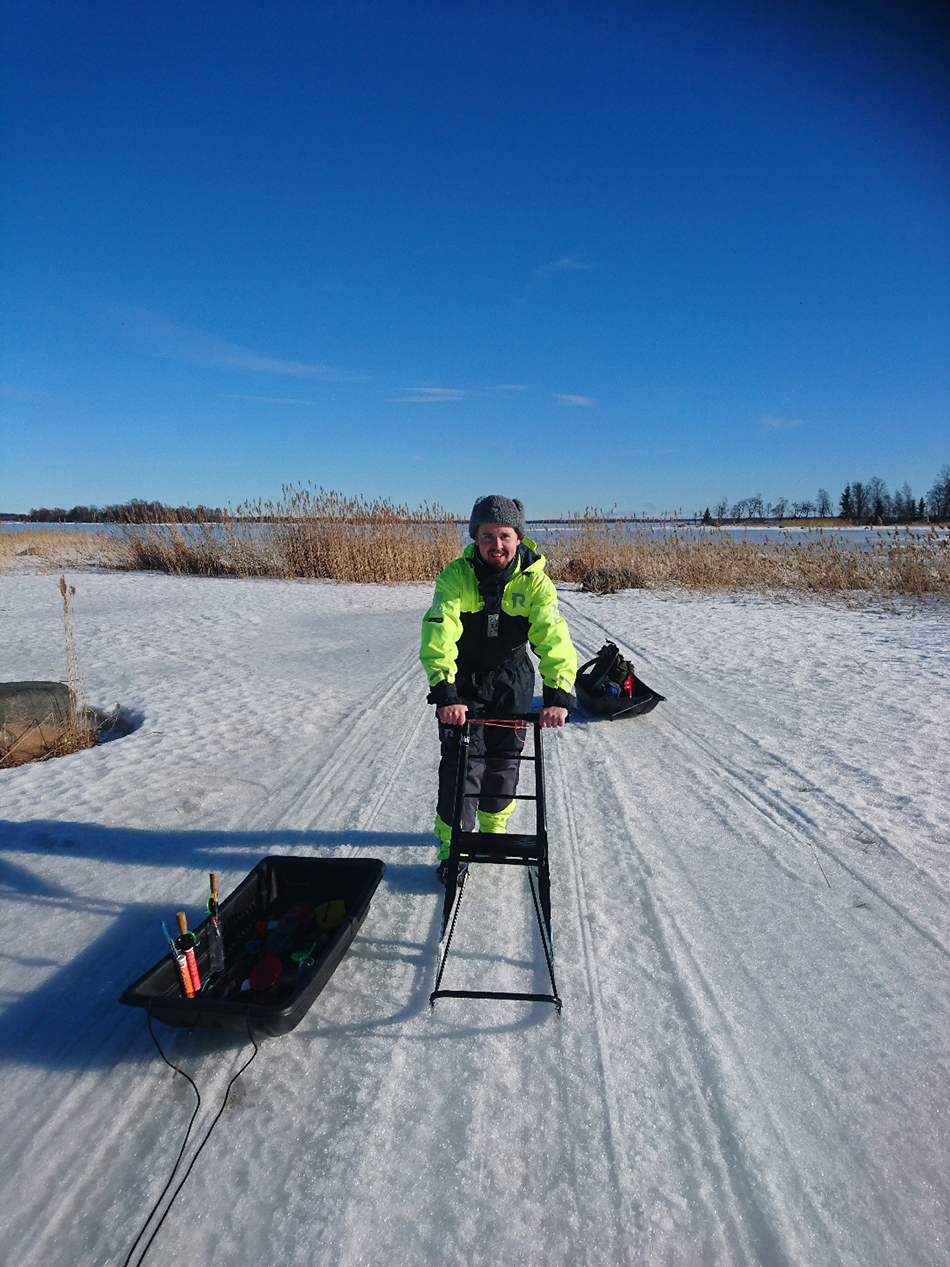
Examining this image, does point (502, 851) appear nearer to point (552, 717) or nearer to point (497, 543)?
point (552, 717)

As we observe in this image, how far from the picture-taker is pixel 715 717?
19.2 ft

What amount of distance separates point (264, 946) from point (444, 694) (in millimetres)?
1260

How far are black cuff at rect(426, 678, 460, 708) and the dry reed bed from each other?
42.9 ft

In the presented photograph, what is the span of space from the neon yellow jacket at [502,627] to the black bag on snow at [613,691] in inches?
113

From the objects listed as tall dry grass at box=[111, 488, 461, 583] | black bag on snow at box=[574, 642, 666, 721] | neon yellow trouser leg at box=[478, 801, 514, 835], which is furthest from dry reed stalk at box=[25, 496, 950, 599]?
neon yellow trouser leg at box=[478, 801, 514, 835]

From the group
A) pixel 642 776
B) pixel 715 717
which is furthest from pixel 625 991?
pixel 715 717

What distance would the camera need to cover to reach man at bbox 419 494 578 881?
2873mm

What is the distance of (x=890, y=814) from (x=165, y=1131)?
3935 mm

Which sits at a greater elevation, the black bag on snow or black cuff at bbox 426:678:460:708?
black cuff at bbox 426:678:460:708

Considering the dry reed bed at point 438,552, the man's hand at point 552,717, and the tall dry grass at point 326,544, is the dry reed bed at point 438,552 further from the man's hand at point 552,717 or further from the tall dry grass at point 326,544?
the man's hand at point 552,717

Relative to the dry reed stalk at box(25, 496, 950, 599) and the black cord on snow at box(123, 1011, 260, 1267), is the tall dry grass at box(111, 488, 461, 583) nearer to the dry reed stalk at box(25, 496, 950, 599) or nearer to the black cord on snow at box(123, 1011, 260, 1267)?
the dry reed stalk at box(25, 496, 950, 599)

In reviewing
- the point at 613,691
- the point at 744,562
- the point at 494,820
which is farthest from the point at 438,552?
the point at 494,820

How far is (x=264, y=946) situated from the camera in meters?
2.69

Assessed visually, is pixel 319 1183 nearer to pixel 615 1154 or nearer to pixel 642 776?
pixel 615 1154
